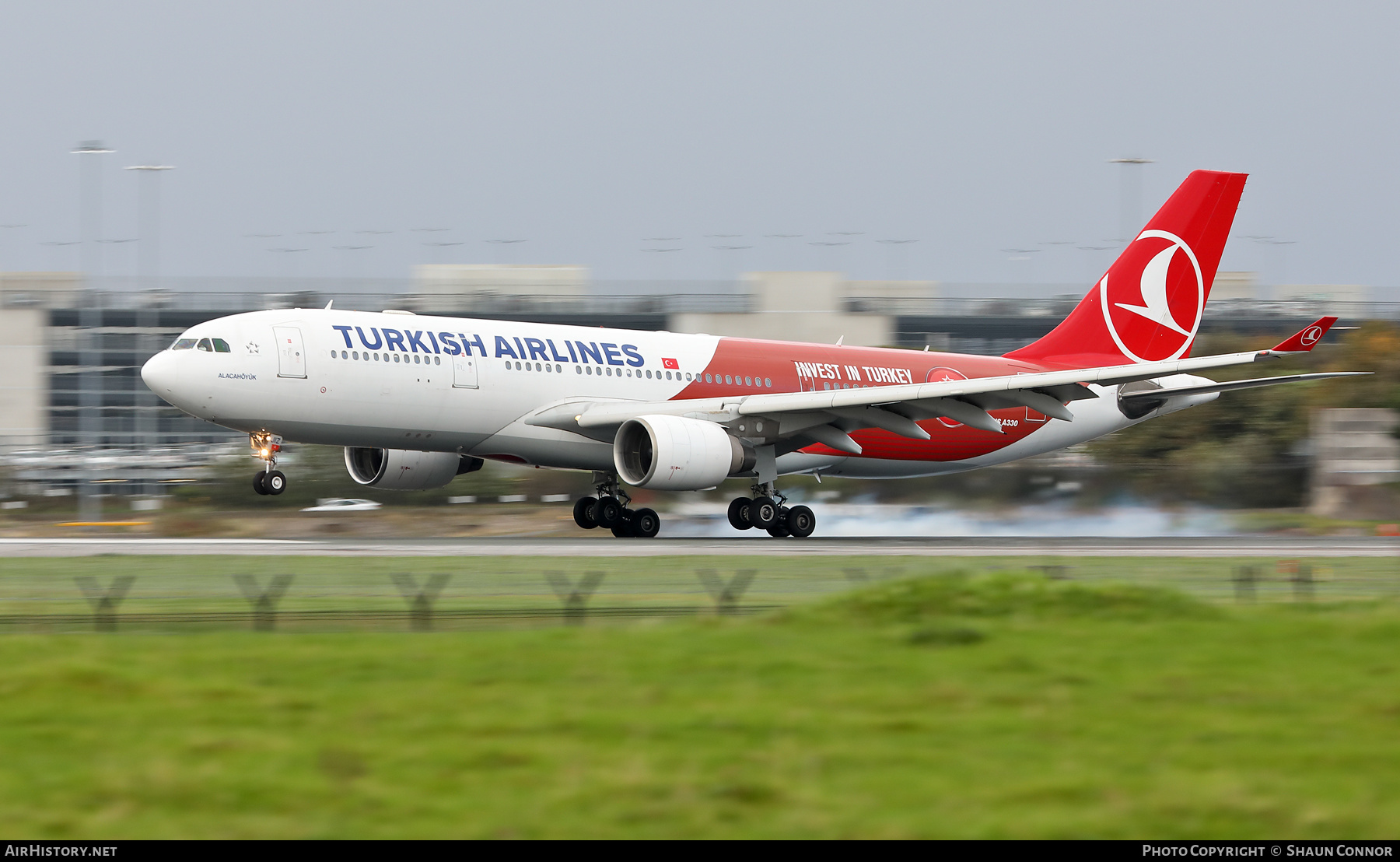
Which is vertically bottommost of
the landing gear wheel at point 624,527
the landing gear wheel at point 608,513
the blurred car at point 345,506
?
the blurred car at point 345,506

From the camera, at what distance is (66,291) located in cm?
7550

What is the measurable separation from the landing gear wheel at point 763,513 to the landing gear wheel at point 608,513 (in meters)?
2.89

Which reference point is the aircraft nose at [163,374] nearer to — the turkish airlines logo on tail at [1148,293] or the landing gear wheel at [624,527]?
the landing gear wheel at [624,527]

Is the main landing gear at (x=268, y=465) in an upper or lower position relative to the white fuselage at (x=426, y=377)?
lower

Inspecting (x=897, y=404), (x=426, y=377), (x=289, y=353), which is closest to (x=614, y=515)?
(x=426, y=377)

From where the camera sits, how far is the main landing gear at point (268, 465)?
26891 millimetres

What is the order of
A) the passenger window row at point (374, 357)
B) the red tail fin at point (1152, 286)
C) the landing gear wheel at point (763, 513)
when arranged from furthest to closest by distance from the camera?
the red tail fin at point (1152, 286), the landing gear wheel at point (763, 513), the passenger window row at point (374, 357)

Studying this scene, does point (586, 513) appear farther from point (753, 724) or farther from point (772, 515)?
point (753, 724)

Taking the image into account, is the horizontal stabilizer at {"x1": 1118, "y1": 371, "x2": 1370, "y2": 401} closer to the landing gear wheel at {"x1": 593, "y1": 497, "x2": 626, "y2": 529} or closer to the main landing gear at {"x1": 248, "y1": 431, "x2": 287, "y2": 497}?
the landing gear wheel at {"x1": 593, "y1": 497, "x2": 626, "y2": 529}

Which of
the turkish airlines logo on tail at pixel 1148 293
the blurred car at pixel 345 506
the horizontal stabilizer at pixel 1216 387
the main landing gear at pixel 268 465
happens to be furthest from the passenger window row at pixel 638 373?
the turkish airlines logo on tail at pixel 1148 293

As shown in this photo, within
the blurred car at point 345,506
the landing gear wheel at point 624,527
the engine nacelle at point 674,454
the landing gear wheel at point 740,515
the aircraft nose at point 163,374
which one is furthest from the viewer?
the blurred car at point 345,506

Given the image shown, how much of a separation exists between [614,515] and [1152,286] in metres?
14.9

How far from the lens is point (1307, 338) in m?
28.1
